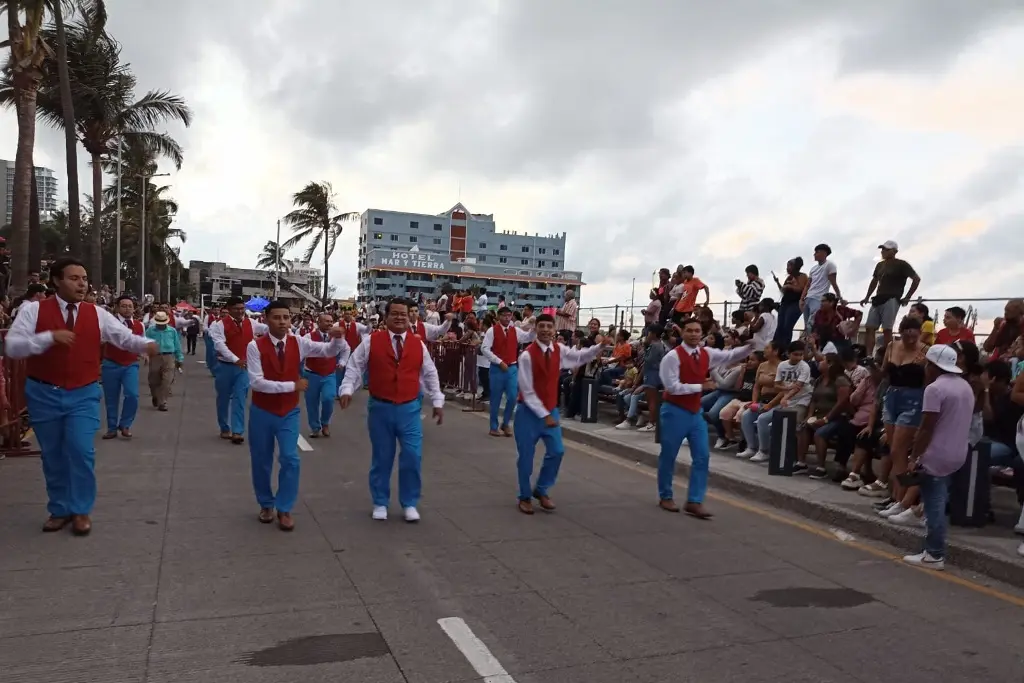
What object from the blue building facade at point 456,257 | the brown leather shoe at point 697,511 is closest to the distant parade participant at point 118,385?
the brown leather shoe at point 697,511

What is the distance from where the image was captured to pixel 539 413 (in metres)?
7.69

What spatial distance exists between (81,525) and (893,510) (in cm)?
704

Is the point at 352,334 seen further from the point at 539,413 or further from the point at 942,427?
the point at 942,427

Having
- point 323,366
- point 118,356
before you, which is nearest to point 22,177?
point 118,356

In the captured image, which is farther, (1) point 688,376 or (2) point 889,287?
(2) point 889,287

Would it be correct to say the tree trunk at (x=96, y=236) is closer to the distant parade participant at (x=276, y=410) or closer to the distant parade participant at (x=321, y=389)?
the distant parade participant at (x=321, y=389)

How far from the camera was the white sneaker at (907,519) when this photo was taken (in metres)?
7.32

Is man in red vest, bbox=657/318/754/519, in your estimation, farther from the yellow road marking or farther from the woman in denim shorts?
the woman in denim shorts

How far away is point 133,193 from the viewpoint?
178 ft

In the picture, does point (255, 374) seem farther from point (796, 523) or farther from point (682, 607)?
point (796, 523)

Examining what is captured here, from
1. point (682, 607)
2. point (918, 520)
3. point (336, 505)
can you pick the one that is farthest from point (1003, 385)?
point (336, 505)

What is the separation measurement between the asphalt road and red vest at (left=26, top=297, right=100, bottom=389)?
1.23 metres

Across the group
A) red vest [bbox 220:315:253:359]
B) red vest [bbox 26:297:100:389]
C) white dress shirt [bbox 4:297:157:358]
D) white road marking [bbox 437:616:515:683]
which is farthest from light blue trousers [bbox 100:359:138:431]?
white road marking [bbox 437:616:515:683]

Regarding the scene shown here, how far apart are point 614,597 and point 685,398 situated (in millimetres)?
2981
